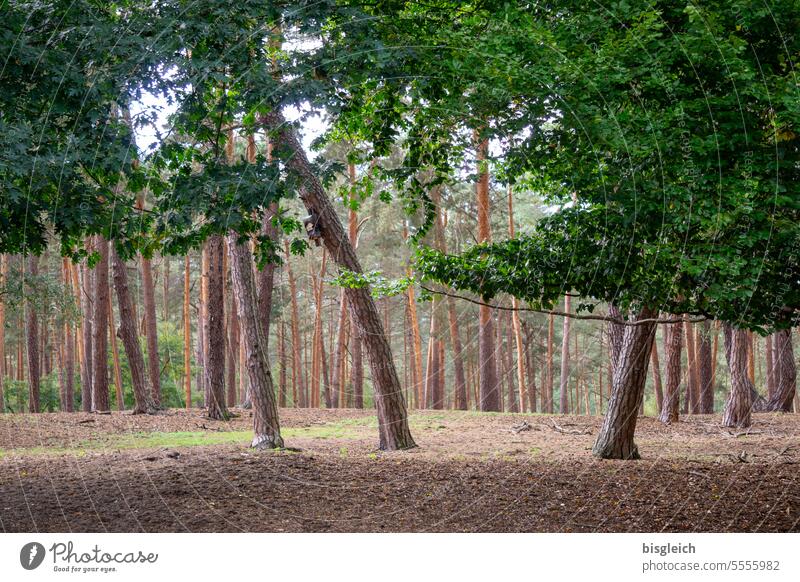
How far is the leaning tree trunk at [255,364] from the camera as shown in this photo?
9.20 m

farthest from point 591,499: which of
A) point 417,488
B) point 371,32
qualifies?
point 371,32

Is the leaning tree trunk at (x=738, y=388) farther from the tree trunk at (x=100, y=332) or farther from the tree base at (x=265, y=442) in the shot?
the tree trunk at (x=100, y=332)

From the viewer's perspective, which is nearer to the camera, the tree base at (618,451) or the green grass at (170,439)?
the tree base at (618,451)

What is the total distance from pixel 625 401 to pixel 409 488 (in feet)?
10.2

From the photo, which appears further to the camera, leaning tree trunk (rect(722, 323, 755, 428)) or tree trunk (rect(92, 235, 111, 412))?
tree trunk (rect(92, 235, 111, 412))

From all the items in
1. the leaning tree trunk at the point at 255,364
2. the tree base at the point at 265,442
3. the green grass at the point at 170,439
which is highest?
the leaning tree trunk at the point at 255,364

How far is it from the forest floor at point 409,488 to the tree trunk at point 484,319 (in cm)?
216

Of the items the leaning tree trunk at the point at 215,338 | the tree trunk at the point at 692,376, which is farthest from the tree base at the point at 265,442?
the tree trunk at the point at 692,376

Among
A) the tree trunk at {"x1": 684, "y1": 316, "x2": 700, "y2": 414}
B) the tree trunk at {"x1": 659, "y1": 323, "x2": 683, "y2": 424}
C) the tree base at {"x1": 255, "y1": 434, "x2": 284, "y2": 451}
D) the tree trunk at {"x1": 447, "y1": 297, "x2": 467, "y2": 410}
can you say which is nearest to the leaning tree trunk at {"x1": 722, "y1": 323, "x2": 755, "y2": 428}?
the tree trunk at {"x1": 659, "y1": 323, "x2": 683, "y2": 424}

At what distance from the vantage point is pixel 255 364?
30.2ft

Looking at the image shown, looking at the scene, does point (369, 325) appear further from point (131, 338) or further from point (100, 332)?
point (100, 332)

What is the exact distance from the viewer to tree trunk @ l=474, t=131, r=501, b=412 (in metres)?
8.00

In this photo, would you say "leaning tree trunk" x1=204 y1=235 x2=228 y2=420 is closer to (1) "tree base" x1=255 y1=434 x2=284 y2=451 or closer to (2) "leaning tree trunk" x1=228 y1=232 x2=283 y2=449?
(2) "leaning tree trunk" x1=228 y1=232 x2=283 y2=449

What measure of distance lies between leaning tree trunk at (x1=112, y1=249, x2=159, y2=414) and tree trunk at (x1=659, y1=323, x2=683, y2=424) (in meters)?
10.3
